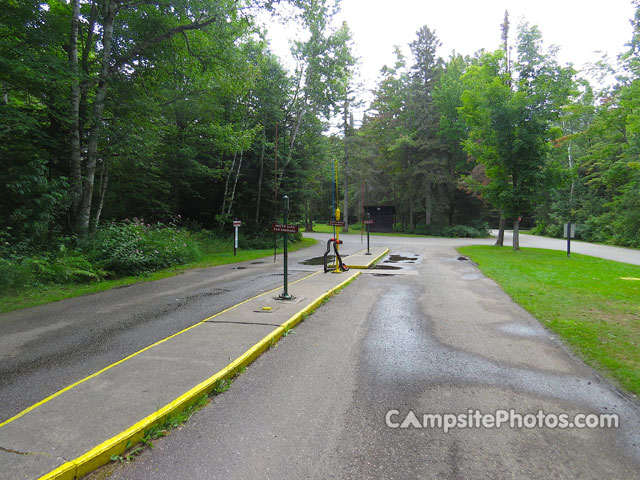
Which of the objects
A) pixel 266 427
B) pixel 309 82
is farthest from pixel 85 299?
pixel 309 82

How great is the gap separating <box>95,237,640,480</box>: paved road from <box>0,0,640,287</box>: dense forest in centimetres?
757

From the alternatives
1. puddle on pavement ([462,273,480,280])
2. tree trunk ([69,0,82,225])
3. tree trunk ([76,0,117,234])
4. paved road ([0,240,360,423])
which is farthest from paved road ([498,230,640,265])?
tree trunk ([69,0,82,225])

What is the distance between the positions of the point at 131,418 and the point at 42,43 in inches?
472

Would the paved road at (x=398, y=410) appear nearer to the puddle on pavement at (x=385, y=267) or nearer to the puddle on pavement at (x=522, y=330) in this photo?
the puddle on pavement at (x=522, y=330)

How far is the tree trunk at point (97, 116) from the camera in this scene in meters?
11.1

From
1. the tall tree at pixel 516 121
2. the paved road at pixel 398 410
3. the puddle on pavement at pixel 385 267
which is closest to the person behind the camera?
the paved road at pixel 398 410

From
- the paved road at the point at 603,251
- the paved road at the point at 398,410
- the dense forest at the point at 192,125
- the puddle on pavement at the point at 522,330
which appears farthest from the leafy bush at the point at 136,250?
the paved road at the point at 603,251

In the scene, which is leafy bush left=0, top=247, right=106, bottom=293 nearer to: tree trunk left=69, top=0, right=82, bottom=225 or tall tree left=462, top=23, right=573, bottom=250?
tree trunk left=69, top=0, right=82, bottom=225

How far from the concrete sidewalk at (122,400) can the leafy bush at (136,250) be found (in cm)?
635

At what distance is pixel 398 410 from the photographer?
3.03m

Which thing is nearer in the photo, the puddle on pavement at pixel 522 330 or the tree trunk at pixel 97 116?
the puddle on pavement at pixel 522 330

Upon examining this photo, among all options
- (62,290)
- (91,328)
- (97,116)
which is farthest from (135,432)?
(97,116)

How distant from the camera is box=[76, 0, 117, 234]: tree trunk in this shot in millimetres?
11133

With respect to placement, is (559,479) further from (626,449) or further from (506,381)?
(506,381)
